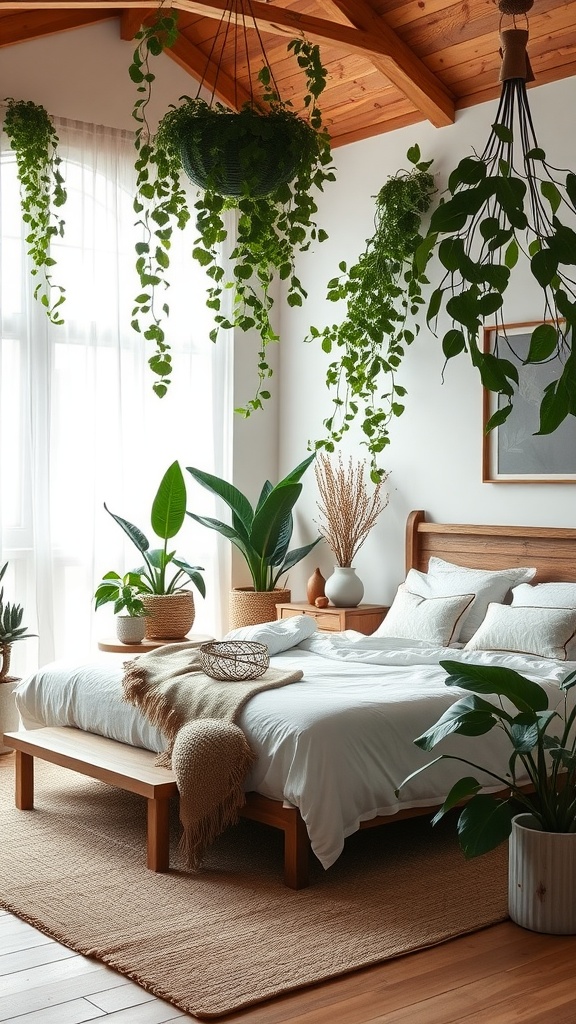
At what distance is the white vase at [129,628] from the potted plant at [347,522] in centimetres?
109

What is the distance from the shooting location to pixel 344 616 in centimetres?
591

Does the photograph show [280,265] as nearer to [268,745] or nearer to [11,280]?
[268,745]

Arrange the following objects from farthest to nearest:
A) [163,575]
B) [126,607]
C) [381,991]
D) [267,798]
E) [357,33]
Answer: [163,575]
[126,607]
[357,33]
[267,798]
[381,991]

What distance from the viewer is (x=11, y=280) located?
5.80m

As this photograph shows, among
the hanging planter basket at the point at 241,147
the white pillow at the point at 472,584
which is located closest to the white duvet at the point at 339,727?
the white pillow at the point at 472,584

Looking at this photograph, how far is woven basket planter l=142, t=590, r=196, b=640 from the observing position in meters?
5.84

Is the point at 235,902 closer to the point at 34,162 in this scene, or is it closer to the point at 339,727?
the point at 339,727

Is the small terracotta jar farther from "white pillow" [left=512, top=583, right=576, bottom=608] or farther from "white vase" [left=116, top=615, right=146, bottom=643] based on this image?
"white pillow" [left=512, top=583, right=576, bottom=608]

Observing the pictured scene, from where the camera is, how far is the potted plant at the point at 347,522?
240 inches

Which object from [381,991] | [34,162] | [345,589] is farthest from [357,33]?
[381,991]

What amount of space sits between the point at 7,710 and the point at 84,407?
169cm

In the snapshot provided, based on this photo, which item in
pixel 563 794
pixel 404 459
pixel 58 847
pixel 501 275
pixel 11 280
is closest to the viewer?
pixel 501 275

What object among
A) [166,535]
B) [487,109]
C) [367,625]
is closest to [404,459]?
[367,625]

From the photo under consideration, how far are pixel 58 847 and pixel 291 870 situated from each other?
0.94m
